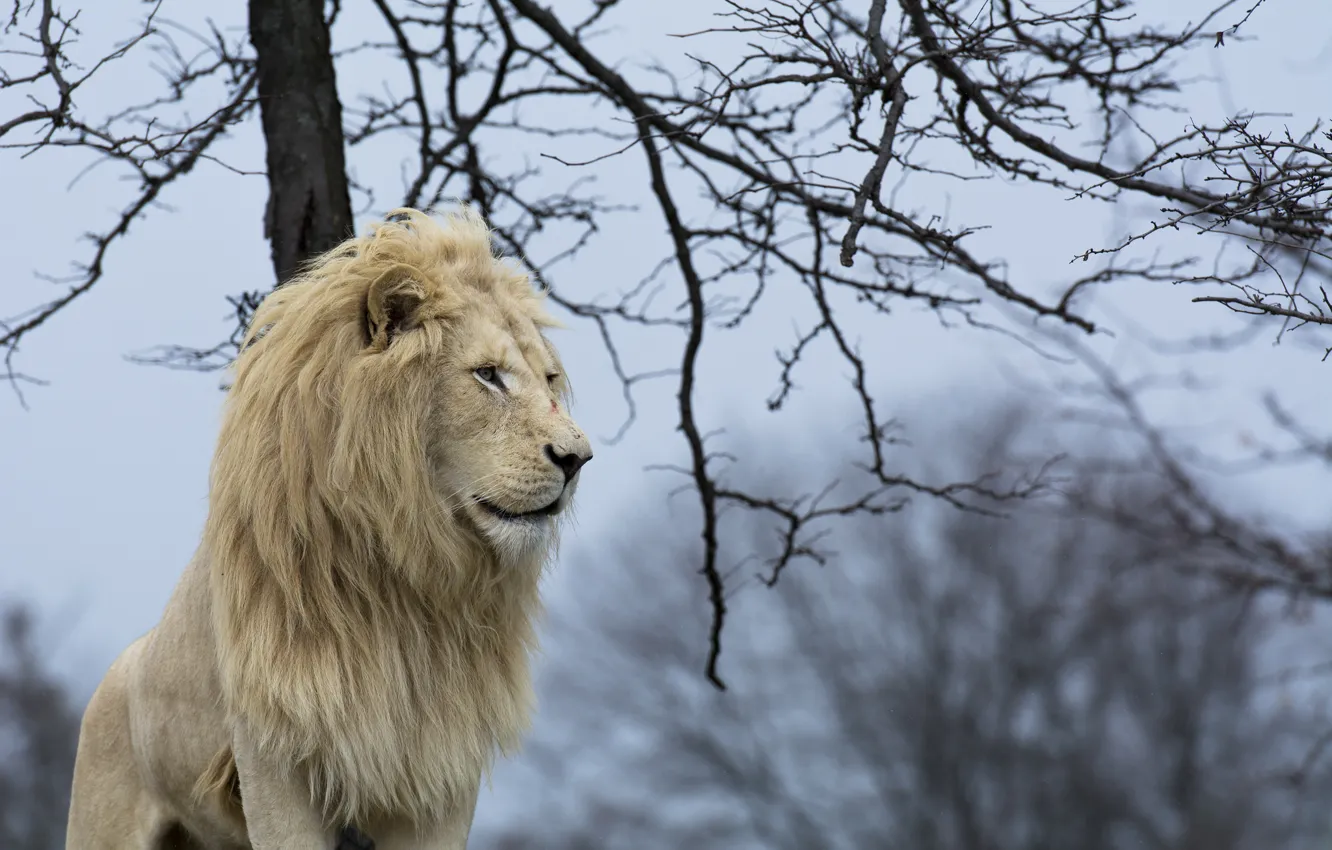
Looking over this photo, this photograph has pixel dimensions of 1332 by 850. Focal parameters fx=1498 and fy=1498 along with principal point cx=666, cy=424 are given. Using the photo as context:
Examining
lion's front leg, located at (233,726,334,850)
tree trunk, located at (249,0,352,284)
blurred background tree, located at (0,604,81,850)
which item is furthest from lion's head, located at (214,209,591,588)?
blurred background tree, located at (0,604,81,850)

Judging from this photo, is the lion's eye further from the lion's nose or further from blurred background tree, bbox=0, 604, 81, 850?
blurred background tree, bbox=0, 604, 81, 850

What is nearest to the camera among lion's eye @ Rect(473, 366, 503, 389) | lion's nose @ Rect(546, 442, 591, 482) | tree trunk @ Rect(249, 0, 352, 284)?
lion's nose @ Rect(546, 442, 591, 482)

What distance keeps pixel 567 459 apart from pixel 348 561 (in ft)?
2.02

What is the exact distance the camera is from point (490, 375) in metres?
3.57

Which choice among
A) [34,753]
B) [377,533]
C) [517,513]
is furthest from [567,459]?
[34,753]

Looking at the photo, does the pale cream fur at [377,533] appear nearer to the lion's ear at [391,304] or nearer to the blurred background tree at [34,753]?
the lion's ear at [391,304]

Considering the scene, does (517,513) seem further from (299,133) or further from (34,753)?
(34,753)

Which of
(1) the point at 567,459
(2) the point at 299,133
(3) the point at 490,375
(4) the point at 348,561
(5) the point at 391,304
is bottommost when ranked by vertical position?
(4) the point at 348,561

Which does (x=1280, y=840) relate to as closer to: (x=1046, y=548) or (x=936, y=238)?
(x=1046, y=548)

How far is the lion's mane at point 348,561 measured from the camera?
3520 mm

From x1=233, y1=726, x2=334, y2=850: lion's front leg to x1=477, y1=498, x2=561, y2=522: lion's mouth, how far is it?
0.78 m

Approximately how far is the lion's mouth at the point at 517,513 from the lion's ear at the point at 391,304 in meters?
0.46

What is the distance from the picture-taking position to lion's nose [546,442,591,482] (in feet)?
11.3

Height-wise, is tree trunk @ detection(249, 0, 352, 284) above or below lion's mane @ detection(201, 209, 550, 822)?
above
